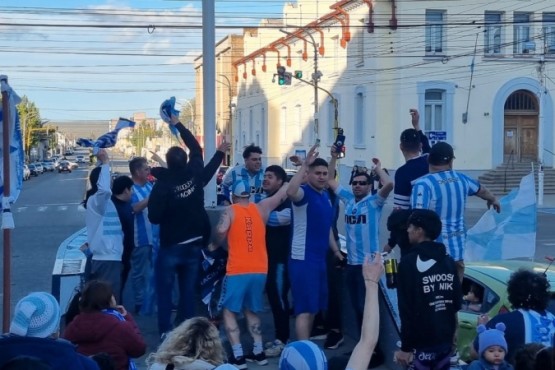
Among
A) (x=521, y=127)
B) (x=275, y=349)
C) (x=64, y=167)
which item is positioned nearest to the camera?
(x=275, y=349)

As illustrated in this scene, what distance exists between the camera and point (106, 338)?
17.9 ft

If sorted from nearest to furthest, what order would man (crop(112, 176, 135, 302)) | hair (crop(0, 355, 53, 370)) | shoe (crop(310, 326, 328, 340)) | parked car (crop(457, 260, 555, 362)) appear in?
hair (crop(0, 355, 53, 370)), parked car (crop(457, 260, 555, 362)), shoe (crop(310, 326, 328, 340)), man (crop(112, 176, 135, 302))

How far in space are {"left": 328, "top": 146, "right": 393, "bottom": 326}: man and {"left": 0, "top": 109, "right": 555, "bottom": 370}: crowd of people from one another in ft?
0.04

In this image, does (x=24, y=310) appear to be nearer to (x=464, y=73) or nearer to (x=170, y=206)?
(x=170, y=206)

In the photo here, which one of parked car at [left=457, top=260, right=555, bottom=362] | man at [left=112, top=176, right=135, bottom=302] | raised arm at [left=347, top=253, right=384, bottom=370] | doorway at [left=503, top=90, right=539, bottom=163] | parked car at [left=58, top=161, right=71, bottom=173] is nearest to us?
raised arm at [left=347, top=253, right=384, bottom=370]

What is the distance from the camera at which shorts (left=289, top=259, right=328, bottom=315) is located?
809 cm

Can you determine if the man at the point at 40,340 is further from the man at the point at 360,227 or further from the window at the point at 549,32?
the window at the point at 549,32

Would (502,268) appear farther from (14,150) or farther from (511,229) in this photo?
(14,150)

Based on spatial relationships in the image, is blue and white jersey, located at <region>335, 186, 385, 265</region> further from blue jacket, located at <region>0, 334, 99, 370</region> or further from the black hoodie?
blue jacket, located at <region>0, 334, 99, 370</region>

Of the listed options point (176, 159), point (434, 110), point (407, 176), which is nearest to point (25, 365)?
point (407, 176)

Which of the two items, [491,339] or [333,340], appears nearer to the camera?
[491,339]

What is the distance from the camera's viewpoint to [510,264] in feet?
28.6

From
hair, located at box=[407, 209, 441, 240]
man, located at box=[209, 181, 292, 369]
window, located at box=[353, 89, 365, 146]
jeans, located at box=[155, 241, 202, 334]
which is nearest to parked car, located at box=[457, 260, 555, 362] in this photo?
man, located at box=[209, 181, 292, 369]

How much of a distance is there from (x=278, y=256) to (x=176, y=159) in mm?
1420
